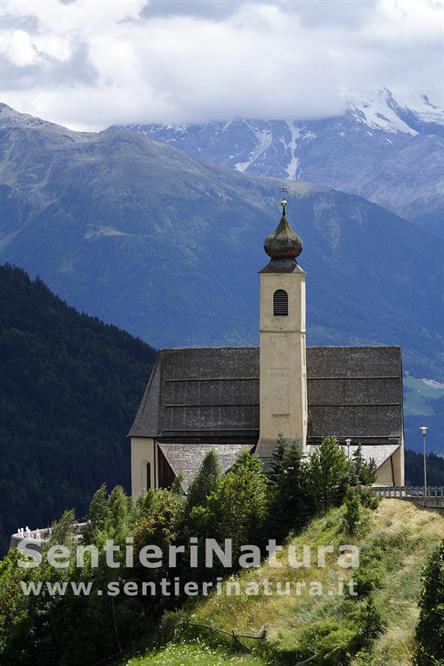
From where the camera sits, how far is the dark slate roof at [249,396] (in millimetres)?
89938

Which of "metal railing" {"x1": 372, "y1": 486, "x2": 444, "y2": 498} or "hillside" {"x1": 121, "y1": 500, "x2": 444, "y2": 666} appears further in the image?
"metal railing" {"x1": 372, "y1": 486, "x2": 444, "y2": 498}

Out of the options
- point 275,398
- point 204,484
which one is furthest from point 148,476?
point 204,484

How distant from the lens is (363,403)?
90.2 metres

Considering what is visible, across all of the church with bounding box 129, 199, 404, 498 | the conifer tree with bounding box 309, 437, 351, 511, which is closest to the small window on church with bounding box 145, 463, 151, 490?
the church with bounding box 129, 199, 404, 498

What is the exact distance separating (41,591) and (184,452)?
23.0 metres

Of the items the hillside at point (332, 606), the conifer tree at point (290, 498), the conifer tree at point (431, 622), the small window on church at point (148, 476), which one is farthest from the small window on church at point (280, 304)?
the conifer tree at point (431, 622)

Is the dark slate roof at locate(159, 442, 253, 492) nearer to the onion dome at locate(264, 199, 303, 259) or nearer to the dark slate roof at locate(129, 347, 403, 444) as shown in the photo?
the dark slate roof at locate(129, 347, 403, 444)

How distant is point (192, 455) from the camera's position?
88.7 metres

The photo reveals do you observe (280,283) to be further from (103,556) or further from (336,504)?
(103,556)

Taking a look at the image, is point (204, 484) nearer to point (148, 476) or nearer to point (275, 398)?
point (275, 398)

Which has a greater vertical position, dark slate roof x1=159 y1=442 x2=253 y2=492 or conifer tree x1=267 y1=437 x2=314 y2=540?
dark slate roof x1=159 y1=442 x2=253 y2=492

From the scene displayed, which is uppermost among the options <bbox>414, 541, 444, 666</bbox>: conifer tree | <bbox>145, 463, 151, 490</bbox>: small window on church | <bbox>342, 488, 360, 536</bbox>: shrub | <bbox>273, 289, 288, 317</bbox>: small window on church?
<bbox>273, 289, 288, 317</bbox>: small window on church

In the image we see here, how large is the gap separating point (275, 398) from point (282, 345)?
3108mm

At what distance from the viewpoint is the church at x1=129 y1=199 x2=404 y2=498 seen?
8906 centimetres
